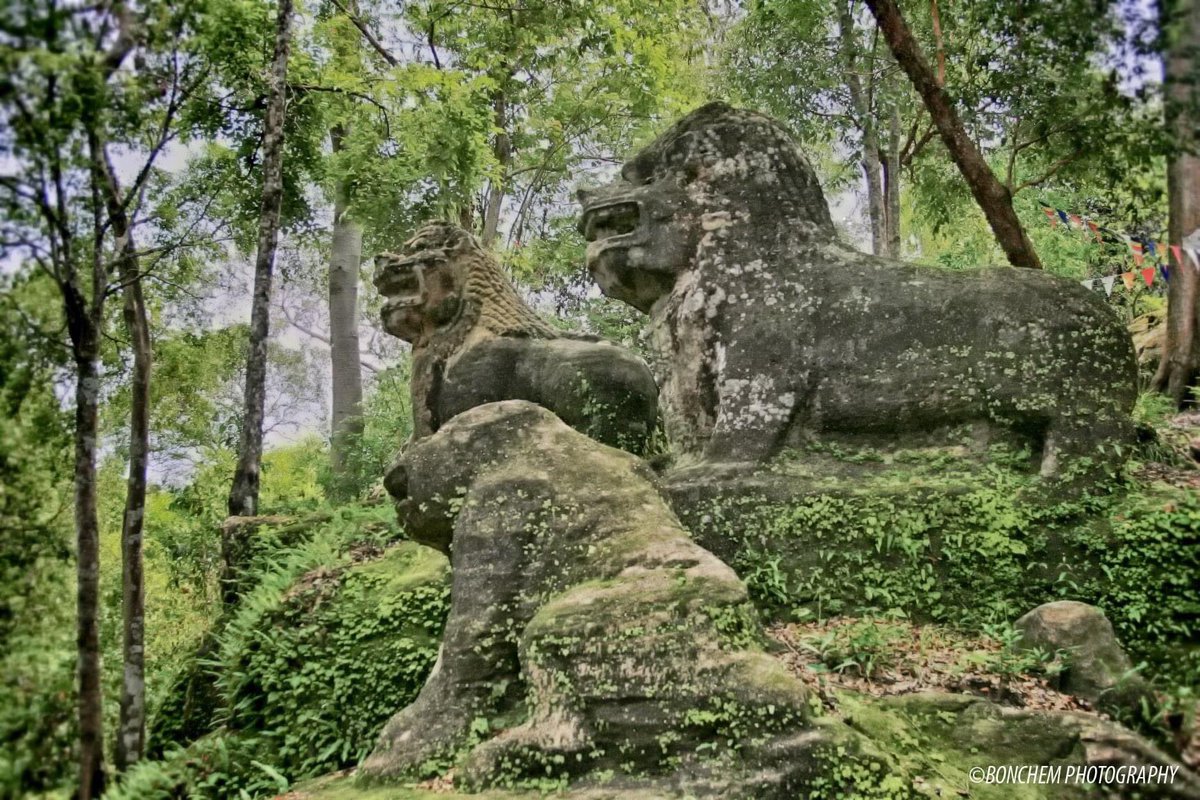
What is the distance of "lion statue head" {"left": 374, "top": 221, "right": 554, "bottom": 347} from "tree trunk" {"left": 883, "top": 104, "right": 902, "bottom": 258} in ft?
20.3

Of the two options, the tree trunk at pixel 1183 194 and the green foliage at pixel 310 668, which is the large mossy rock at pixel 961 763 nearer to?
the green foliage at pixel 310 668

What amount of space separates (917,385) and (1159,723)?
97.0 inches

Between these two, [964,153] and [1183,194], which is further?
[964,153]

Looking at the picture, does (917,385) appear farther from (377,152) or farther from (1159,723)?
(377,152)

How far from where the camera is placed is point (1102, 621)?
14.4 ft

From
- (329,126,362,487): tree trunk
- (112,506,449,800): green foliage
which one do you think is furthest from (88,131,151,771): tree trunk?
(329,126,362,487): tree trunk

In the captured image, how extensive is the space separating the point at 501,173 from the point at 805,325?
27.1ft

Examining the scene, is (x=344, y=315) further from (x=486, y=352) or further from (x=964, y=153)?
(x=964, y=153)

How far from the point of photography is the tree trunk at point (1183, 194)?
11.8 feet

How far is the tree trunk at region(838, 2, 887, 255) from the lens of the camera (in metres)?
11.9

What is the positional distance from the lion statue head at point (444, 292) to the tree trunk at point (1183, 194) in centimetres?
465

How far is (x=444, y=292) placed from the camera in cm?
737

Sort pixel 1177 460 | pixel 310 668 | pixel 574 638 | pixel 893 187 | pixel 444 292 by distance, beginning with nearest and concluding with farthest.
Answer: pixel 574 638, pixel 310 668, pixel 1177 460, pixel 444 292, pixel 893 187

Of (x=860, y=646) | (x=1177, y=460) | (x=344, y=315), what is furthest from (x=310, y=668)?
(x=344, y=315)
